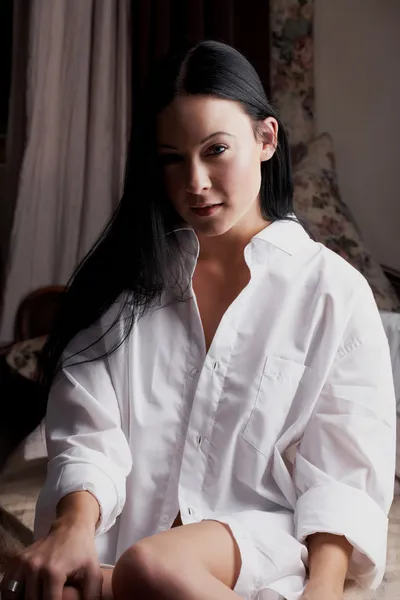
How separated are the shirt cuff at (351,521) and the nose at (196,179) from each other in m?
0.42

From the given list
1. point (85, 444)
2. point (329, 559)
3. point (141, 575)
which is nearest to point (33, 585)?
point (141, 575)

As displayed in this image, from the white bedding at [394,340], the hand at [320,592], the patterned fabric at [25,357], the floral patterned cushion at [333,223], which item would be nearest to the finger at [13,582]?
the hand at [320,592]

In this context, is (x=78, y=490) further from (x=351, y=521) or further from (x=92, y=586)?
(x=351, y=521)

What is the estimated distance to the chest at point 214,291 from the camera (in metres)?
1.23

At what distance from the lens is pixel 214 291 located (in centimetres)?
126

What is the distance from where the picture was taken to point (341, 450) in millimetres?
1067

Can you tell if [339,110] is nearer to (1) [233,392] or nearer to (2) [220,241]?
(2) [220,241]

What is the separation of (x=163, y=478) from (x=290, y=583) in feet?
0.79

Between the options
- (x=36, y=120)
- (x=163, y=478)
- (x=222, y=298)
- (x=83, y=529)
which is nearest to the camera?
(x=83, y=529)

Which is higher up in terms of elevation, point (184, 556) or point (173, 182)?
point (173, 182)

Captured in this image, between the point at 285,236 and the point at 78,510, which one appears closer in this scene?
the point at 78,510

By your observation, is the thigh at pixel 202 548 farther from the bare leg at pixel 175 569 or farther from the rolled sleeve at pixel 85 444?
the rolled sleeve at pixel 85 444

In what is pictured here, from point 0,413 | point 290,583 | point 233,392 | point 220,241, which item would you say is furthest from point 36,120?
point 290,583

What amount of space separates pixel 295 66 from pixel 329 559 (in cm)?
224
